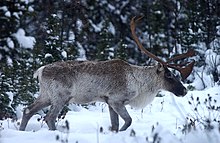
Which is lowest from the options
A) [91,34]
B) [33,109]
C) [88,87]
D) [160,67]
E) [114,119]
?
[114,119]

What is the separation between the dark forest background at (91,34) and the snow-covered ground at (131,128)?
48.2 inches

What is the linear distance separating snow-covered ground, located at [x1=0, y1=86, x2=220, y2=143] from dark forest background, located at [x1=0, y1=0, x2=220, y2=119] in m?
1.22

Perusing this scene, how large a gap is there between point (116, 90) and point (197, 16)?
9.81m

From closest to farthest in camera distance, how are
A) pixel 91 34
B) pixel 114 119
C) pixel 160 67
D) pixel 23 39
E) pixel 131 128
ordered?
pixel 131 128
pixel 114 119
pixel 160 67
pixel 23 39
pixel 91 34

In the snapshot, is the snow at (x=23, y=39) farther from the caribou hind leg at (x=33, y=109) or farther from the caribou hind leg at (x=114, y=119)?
the caribou hind leg at (x=114, y=119)

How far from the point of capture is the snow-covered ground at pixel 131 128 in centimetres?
452

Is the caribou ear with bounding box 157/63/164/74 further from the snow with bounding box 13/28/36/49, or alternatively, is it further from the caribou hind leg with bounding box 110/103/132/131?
the snow with bounding box 13/28/36/49

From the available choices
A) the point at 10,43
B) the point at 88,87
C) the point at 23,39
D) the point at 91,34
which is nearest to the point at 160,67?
the point at 88,87

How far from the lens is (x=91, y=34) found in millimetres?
20141

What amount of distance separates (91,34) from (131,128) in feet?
44.4

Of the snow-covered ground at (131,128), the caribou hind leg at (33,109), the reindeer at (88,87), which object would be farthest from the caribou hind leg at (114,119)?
the caribou hind leg at (33,109)

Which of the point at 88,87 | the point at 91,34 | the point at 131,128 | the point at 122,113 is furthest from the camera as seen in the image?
the point at 91,34

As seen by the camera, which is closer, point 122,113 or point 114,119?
point 122,113

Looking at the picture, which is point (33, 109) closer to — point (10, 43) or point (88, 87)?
point (88, 87)
